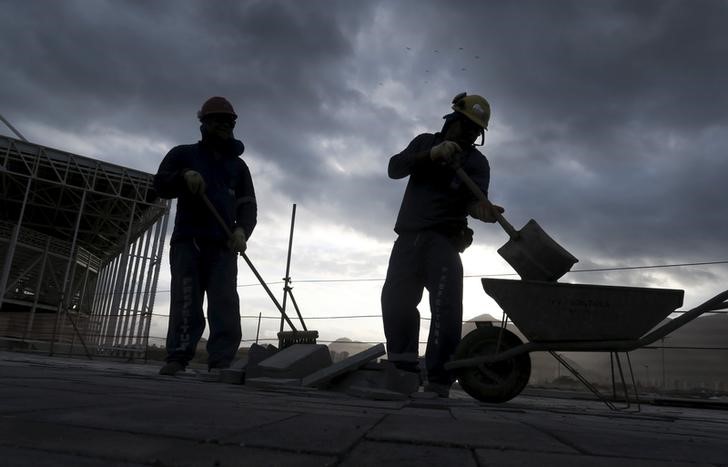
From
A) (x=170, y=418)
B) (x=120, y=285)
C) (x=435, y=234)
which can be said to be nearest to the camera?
(x=170, y=418)

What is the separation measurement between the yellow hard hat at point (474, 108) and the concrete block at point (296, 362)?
1753mm

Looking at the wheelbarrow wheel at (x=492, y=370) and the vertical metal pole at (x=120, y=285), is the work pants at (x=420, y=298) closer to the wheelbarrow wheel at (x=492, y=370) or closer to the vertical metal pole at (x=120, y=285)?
the wheelbarrow wheel at (x=492, y=370)

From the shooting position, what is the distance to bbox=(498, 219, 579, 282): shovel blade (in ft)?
8.57

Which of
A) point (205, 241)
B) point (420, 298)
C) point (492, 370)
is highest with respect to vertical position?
point (205, 241)

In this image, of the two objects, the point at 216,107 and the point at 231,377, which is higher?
the point at 216,107

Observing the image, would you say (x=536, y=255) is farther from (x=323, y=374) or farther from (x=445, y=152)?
(x=323, y=374)

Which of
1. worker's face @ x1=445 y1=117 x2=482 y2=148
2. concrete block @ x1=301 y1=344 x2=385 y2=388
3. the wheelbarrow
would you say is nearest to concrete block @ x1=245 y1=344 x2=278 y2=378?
concrete block @ x1=301 y1=344 x2=385 y2=388

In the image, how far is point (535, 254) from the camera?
268 centimetres

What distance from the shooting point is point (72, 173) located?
583 inches

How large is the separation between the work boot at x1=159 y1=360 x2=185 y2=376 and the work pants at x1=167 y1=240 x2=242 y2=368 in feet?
0.09

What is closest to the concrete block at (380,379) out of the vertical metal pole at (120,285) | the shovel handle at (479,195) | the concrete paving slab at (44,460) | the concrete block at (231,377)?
the concrete block at (231,377)

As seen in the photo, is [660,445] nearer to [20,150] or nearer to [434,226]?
[434,226]

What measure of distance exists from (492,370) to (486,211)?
0.91m

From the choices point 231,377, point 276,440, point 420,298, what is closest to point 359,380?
point 420,298
